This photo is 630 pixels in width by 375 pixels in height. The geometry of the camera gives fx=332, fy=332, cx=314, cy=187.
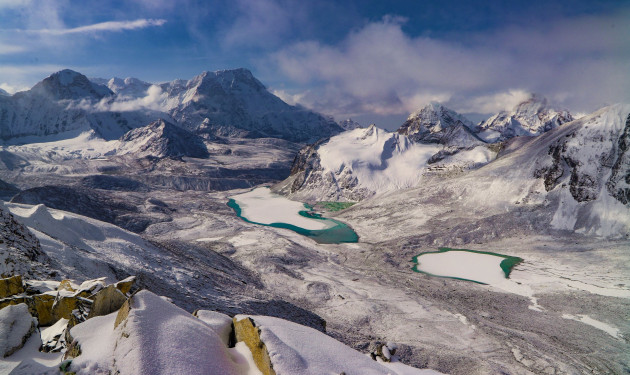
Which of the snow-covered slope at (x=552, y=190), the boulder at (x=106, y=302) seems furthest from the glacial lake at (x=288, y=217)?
the boulder at (x=106, y=302)

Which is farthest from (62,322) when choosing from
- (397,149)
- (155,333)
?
(397,149)

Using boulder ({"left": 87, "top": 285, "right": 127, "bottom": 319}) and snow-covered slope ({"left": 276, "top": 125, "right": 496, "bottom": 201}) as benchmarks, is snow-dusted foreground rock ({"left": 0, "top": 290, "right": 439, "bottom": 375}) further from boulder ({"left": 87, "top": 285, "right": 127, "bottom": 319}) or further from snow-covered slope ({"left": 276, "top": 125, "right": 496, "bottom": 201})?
snow-covered slope ({"left": 276, "top": 125, "right": 496, "bottom": 201})

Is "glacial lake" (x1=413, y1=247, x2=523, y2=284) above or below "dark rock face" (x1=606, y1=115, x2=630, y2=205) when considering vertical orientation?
below

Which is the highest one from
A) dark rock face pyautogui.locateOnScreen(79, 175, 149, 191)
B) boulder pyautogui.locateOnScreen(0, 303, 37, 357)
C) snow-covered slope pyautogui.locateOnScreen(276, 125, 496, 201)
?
snow-covered slope pyautogui.locateOnScreen(276, 125, 496, 201)

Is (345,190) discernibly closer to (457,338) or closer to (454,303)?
(454,303)

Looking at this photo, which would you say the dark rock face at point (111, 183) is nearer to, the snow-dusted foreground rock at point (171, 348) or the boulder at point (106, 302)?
the boulder at point (106, 302)

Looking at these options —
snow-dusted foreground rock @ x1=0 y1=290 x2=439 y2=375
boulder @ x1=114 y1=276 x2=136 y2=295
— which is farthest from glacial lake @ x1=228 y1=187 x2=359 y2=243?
snow-dusted foreground rock @ x1=0 y1=290 x2=439 y2=375
